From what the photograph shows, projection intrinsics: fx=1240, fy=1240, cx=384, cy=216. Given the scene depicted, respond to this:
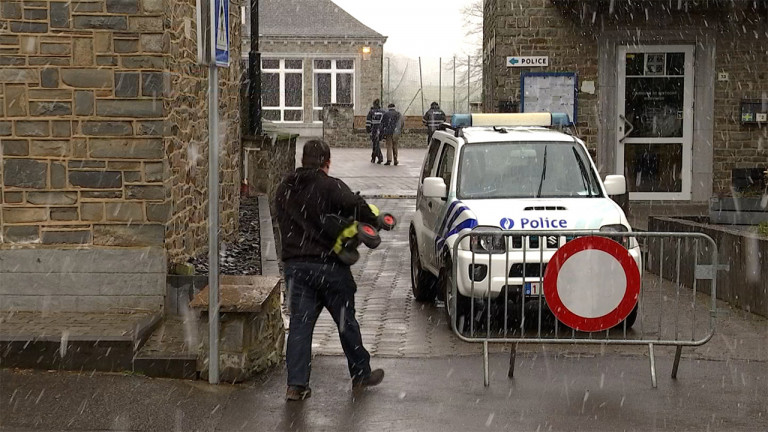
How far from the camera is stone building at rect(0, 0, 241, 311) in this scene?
9906 mm

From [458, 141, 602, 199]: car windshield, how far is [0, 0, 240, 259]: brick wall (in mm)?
2812

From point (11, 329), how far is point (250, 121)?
35.3ft

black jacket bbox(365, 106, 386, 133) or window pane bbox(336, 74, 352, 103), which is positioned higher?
window pane bbox(336, 74, 352, 103)

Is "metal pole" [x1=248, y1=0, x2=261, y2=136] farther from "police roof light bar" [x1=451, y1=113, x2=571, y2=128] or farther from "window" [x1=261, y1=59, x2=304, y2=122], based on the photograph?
"window" [x1=261, y1=59, x2=304, y2=122]

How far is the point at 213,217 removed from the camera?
8.03m

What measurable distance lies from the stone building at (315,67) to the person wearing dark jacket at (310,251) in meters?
48.0

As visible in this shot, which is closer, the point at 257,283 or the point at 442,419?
the point at 442,419

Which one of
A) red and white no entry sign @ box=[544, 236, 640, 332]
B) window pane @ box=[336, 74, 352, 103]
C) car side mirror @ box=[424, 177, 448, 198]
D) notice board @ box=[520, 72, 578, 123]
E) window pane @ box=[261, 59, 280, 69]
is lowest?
red and white no entry sign @ box=[544, 236, 640, 332]

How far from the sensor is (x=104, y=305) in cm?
993

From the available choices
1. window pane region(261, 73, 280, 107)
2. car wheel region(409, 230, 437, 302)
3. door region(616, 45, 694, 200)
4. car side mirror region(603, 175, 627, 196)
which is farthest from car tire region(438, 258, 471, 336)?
window pane region(261, 73, 280, 107)

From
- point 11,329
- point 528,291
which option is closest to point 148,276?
point 11,329

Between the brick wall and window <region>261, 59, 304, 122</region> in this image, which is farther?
window <region>261, 59, 304, 122</region>

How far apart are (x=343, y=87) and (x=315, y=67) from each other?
157 cm

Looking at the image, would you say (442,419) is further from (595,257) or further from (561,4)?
(561,4)
